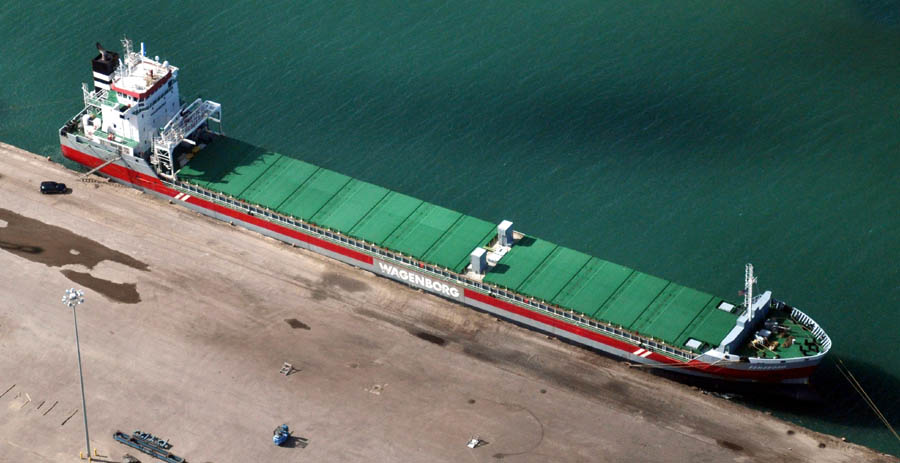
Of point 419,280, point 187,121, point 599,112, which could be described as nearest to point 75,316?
point 419,280

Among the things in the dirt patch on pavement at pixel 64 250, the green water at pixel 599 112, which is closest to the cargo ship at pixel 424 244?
the green water at pixel 599 112

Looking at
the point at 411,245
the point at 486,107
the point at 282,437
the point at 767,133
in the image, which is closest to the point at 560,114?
the point at 486,107

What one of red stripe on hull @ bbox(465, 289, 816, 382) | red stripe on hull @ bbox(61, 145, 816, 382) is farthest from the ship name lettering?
red stripe on hull @ bbox(465, 289, 816, 382)

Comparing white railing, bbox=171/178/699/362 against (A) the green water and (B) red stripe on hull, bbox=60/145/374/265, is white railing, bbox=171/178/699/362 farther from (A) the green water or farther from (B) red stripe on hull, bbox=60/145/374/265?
(A) the green water

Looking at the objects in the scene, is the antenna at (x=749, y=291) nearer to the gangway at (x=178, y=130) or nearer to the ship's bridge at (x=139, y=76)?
the gangway at (x=178, y=130)

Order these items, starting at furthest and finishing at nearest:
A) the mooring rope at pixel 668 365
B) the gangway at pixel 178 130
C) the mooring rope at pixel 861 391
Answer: the gangway at pixel 178 130 < the mooring rope at pixel 668 365 < the mooring rope at pixel 861 391
